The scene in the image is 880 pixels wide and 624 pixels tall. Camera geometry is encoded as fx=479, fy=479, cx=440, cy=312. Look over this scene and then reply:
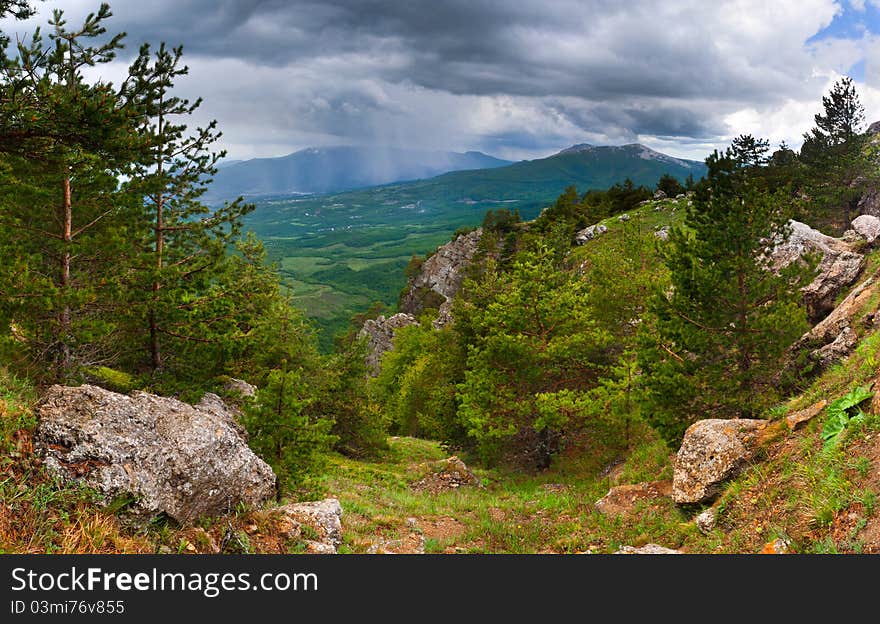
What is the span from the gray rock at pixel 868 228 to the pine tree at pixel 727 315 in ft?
42.6

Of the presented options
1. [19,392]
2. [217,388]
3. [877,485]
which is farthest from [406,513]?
[877,485]

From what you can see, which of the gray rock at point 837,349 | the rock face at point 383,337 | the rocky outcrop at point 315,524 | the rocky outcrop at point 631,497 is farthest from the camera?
the rock face at point 383,337

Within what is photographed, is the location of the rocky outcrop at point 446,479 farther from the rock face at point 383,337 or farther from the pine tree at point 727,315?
the rock face at point 383,337

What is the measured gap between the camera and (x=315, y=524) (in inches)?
348

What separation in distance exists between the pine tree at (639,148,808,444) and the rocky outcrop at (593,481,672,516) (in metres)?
2.07

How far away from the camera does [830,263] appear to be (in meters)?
22.4

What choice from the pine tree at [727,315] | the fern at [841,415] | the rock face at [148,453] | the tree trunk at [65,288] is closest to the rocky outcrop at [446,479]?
the pine tree at [727,315]

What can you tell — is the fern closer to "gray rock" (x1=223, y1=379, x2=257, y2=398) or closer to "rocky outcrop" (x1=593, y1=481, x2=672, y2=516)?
"rocky outcrop" (x1=593, y1=481, x2=672, y2=516)

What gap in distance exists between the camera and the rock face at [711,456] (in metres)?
10.6

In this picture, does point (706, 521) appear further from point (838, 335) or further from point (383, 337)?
point (383, 337)

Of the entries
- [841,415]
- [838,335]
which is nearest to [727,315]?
[838,335]

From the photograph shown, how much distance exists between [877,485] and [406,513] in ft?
38.6

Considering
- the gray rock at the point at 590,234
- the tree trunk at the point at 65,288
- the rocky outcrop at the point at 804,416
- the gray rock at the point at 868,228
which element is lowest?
the rocky outcrop at the point at 804,416

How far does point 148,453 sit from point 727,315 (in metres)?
16.9
